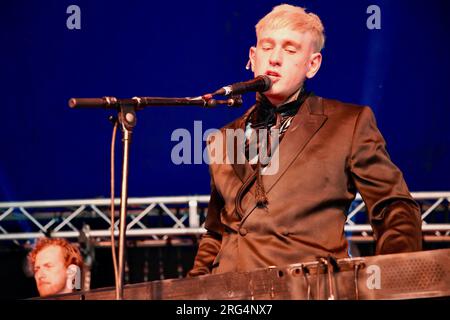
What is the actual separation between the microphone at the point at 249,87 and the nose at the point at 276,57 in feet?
0.70

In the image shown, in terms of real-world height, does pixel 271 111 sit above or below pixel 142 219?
above

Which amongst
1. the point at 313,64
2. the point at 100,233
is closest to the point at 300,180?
the point at 313,64

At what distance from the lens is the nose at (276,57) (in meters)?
3.14

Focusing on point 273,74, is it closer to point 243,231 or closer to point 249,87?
point 249,87

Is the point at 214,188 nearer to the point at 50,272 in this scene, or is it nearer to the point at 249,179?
the point at 249,179

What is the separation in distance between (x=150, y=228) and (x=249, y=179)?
354cm

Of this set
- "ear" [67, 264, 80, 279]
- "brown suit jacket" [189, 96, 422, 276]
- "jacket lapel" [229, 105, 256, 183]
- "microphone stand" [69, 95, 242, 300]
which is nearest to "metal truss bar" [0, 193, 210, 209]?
"ear" [67, 264, 80, 279]

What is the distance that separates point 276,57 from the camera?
314 centimetres

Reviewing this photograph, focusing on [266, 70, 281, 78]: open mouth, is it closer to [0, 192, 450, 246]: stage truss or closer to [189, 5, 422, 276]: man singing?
[189, 5, 422, 276]: man singing

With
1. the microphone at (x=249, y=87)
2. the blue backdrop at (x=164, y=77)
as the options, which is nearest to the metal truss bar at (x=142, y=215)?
the blue backdrop at (x=164, y=77)

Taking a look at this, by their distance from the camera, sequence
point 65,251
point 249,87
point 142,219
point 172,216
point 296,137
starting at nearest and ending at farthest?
point 249,87
point 296,137
point 65,251
point 172,216
point 142,219

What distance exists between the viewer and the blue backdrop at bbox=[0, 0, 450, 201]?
592cm

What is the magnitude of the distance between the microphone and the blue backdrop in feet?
9.56

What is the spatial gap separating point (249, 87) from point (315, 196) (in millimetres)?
473
